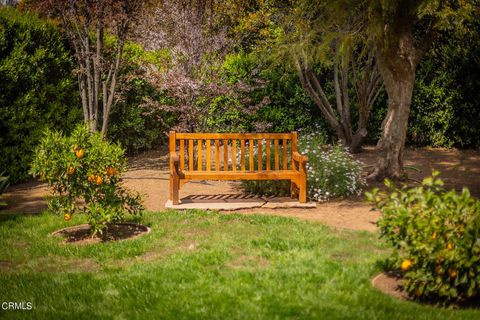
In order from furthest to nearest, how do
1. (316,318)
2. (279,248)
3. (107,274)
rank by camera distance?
1. (279,248)
2. (107,274)
3. (316,318)

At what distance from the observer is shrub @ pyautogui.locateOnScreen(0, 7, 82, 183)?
9.66 meters

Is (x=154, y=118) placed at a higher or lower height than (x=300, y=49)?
lower

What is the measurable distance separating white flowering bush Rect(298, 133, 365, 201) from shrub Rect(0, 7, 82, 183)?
4.26m

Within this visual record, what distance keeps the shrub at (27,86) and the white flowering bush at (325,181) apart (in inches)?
143

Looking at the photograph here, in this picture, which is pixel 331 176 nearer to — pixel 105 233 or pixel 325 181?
pixel 325 181

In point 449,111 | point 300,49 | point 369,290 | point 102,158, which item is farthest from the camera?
point 449,111

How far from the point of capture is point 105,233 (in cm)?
670

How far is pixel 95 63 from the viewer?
35.8 feet

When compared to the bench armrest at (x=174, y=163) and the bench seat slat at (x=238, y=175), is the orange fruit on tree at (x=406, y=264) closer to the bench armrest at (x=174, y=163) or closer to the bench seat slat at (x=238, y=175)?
the bench seat slat at (x=238, y=175)

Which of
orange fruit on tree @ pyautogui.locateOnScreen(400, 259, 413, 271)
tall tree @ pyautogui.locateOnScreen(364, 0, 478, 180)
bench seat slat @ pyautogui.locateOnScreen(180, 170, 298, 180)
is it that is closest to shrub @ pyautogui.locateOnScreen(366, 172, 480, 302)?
orange fruit on tree @ pyautogui.locateOnScreen(400, 259, 413, 271)

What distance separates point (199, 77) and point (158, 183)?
7.16ft

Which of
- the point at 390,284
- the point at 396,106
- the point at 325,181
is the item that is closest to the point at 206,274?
the point at 390,284

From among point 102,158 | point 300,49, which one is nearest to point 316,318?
point 102,158

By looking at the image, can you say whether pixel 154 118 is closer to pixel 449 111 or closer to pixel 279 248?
pixel 449 111
